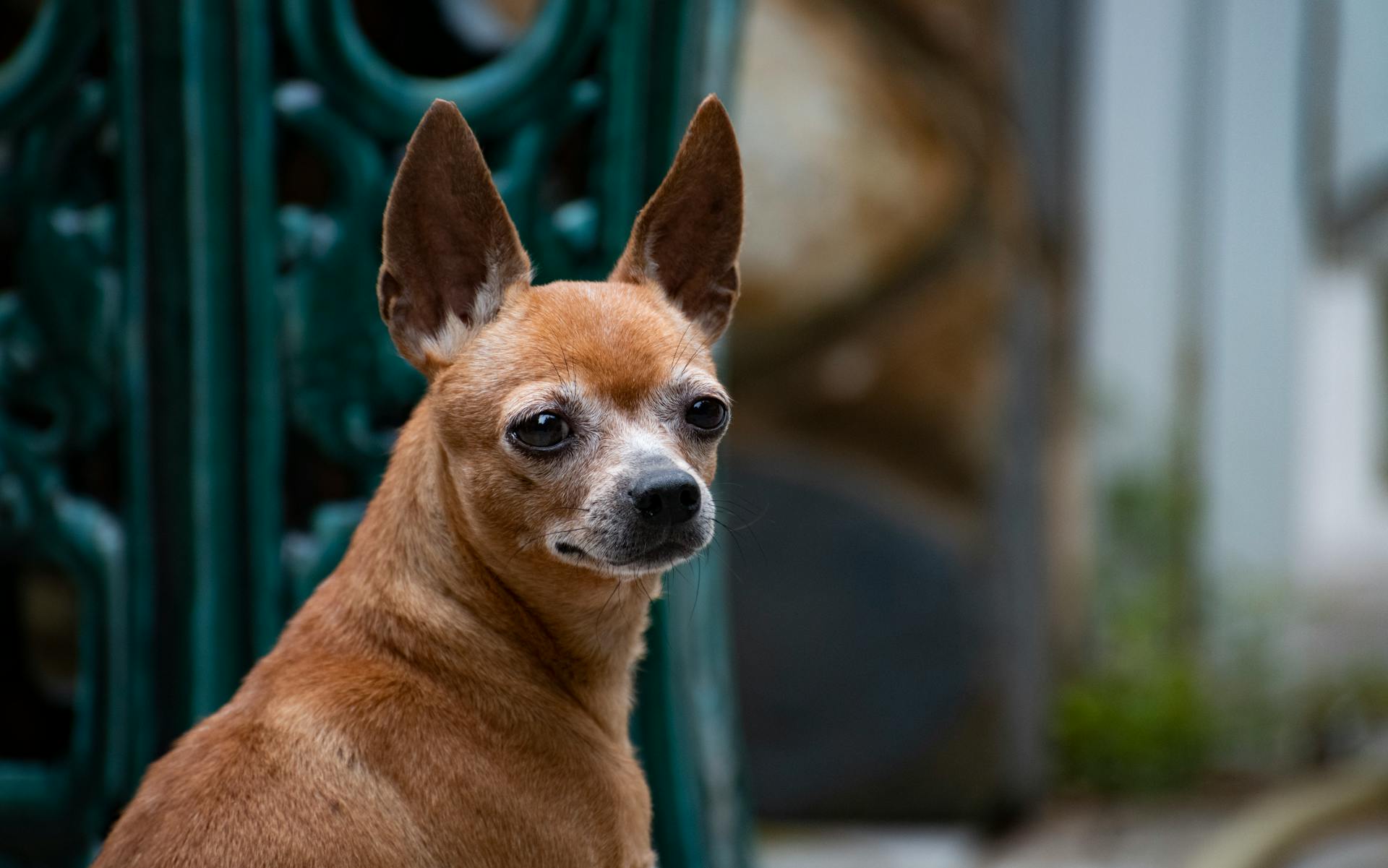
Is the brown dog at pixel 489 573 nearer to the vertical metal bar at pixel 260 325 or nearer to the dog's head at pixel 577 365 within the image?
the dog's head at pixel 577 365

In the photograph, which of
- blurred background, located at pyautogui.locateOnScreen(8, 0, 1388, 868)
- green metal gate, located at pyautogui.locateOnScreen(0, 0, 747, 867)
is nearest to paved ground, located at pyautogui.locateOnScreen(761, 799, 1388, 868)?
blurred background, located at pyautogui.locateOnScreen(8, 0, 1388, 868)

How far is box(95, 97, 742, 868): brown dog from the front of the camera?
0.89 metres

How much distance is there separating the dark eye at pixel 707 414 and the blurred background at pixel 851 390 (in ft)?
0.28

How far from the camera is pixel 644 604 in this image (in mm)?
1054

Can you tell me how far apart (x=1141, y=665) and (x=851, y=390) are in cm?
149

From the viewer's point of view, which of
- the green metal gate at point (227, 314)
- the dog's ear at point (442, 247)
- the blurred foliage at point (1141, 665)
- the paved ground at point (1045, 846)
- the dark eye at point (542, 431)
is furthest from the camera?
the blurred foliage at point (1141, 665)

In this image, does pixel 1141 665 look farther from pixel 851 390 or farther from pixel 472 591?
pixel 472 591

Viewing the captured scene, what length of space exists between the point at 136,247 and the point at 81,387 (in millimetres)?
173

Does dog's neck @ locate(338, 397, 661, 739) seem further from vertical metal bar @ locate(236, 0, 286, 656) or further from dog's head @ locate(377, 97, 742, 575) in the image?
vertical metal bar @ locate(236, 0, 286, 656)

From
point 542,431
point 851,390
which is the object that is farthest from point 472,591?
point 851,390

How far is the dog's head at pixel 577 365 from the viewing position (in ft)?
2.86

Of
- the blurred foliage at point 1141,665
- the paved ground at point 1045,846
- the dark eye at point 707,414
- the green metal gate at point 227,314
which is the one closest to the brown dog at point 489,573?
the dark eye at point 707,414

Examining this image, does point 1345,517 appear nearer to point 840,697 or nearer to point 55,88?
point 840,697

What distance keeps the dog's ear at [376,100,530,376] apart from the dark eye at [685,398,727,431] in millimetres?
158
